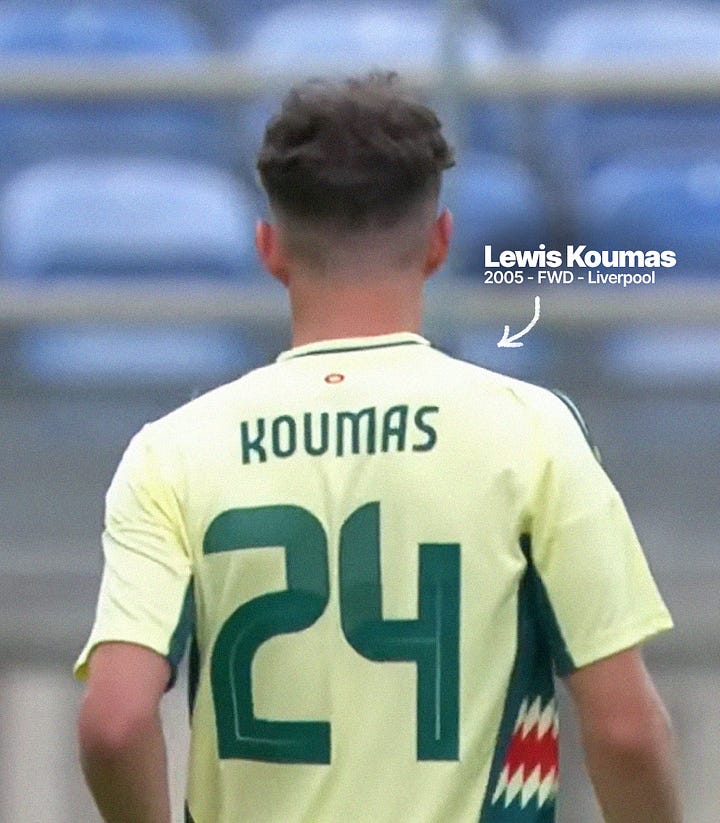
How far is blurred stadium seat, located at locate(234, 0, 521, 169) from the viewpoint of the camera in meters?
3.98

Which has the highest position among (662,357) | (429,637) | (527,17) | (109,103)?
(527,17)

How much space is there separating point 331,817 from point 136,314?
229 centimetres

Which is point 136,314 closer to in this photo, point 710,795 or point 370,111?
point 710,795

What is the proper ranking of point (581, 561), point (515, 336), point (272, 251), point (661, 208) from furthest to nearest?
point (661, 208)
point (515, 336)
point (272, 251)
point (581, 561)

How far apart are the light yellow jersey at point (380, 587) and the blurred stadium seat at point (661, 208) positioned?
221 cm

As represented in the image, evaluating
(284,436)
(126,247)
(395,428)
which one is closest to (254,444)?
(284,436)

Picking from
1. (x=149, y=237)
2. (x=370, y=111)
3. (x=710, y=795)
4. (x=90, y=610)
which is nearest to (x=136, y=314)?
(x=149, y=237)

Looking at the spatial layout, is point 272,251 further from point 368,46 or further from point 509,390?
point 368,46

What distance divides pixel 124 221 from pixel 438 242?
2.22m

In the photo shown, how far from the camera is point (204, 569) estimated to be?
6.05ft

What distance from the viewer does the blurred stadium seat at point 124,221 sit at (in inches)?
159

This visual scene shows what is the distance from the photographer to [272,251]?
6.28 ft

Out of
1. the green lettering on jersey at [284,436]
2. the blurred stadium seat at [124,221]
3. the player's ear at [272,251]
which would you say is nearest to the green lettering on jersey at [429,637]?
the green lettering on jersey at [284,436]

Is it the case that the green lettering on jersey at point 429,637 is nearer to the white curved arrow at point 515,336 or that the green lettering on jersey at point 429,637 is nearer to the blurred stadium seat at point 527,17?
the white curved arrow at point 515,336
